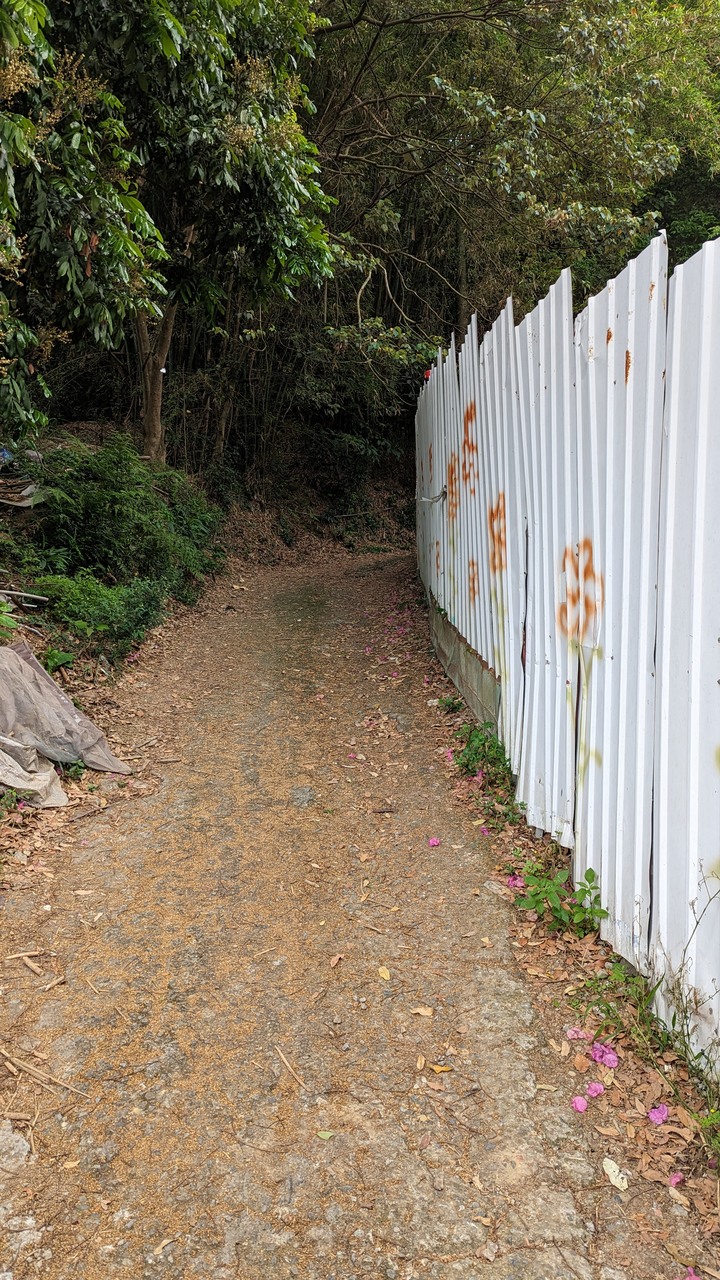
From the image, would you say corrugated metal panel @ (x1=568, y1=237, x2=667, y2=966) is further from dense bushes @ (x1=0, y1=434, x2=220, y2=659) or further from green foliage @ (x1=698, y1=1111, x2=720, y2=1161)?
dense bushes @ (x1=0, y1=434, x2=220, y2=659)

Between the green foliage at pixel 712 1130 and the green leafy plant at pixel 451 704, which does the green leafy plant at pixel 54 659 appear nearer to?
the green leafy plant at pixel 451 704

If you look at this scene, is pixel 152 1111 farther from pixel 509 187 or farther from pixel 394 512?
pixel 394 512

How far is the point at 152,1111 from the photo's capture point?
2.39 m

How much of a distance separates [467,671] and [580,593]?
268cm

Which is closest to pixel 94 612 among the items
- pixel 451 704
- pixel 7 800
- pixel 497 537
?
pixel 7 800

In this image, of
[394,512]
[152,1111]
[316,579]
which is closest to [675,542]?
[152,1111]

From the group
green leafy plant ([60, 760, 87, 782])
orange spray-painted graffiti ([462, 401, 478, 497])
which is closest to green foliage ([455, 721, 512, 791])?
orange spray-painted graffiti ([462, 401, 478, 497])

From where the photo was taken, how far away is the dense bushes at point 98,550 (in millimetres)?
6859

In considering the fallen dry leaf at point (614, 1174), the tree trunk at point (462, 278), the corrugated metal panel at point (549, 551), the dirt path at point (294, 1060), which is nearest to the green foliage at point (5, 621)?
the dirt path at point (294, 1060)

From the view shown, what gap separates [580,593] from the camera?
3111 mm

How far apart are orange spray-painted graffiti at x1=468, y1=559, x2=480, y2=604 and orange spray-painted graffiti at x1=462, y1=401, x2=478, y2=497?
1.70 feet

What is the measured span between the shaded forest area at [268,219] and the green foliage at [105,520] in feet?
0.12

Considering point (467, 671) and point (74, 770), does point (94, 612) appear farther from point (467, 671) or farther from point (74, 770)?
point (467, 671)

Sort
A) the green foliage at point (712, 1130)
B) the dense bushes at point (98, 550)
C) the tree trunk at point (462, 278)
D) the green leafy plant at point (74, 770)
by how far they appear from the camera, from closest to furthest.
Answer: the green foliage at point (712, 1130)
the green leafy plant at point (74, 770)
the dense bushes at point (98, 550)
the tree trunk at point (462, 278)
